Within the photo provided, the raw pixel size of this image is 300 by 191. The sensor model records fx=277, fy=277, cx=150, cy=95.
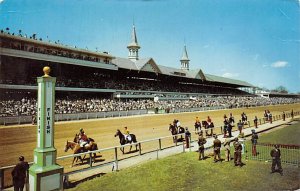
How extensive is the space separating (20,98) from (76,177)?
1754 cm

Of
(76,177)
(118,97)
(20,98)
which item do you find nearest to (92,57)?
(118,97)

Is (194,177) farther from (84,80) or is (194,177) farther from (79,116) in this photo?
(84,80)

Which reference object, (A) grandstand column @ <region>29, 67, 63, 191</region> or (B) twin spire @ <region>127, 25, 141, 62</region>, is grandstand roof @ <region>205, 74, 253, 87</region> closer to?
(B) twin spire @ <region>127, 25, 141, 62</region>

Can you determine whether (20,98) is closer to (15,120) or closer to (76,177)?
(15,120)

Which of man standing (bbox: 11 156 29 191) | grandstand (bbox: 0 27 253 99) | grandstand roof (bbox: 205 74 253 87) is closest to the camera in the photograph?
man standing (bbox: 11 156 29 191)

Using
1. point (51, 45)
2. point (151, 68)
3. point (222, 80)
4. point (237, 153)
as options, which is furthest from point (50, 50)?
point (222, 80)

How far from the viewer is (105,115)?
30203mm

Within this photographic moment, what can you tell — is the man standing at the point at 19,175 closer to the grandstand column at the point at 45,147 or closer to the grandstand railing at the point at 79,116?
the grandstand column at the point at 45,147

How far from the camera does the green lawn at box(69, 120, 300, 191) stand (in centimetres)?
857

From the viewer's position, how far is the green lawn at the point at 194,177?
8570 millimetres

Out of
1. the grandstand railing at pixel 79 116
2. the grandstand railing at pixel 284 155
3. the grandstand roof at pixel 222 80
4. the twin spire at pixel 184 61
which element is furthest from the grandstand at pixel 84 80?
the twin spire at pixel 184 61

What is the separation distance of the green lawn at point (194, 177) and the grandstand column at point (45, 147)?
1.25 m

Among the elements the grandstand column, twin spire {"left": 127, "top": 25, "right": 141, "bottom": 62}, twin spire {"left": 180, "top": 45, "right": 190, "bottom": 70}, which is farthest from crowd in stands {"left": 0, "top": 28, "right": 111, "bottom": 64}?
twin spire {"left": 180, "top": 45, "right": 190, "bottom": 70}

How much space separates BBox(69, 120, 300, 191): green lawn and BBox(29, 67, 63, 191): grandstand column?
1252 millimetres
